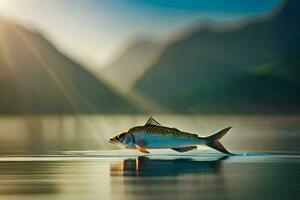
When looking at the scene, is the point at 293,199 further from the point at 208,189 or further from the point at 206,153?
the point at 206,153

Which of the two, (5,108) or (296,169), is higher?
(5,108)

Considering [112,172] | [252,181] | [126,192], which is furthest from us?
[112,172]

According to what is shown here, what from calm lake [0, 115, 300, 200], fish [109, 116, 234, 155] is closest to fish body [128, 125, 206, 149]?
fish [109, 116, 234, 155]

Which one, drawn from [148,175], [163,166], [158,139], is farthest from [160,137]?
[148,175]

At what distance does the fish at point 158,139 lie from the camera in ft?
42.5

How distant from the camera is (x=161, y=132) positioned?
13.3 m

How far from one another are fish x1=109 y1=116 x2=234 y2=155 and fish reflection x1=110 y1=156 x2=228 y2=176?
0.24 meters

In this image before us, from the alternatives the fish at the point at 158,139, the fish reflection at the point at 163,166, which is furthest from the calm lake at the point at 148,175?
the fish at the point at 158,139

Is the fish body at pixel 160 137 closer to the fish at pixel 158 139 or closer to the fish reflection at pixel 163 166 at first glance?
the fish at pixel 158 139

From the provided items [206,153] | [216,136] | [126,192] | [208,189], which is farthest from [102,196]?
[206,153]

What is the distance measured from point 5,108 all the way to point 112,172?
190832 mm

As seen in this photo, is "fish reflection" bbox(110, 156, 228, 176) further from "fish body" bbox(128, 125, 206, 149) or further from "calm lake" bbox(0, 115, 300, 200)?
"fish body" bbox(128, 125, 206, 149)

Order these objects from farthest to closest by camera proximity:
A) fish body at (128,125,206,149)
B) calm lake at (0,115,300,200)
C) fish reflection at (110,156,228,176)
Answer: fish body at (128,125,206,149)
fish reflection at (110,156,228,176)
calm lake at (0,115,300,200)

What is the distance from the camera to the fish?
12.9 metres
